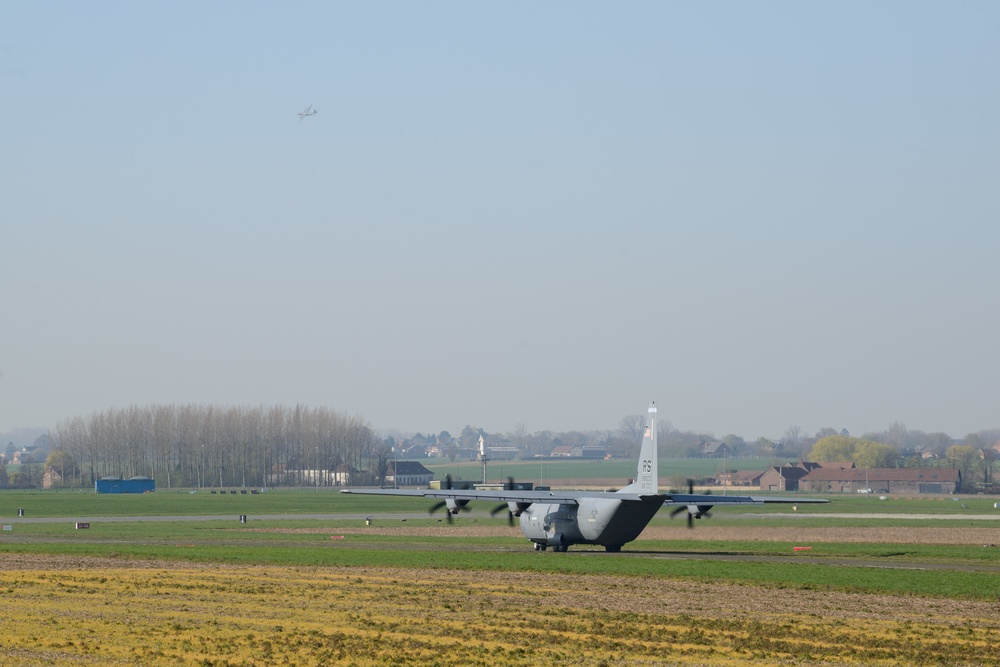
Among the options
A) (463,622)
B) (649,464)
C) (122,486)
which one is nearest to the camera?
(463,622)

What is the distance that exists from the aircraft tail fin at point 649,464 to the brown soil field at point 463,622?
1080 centimetres

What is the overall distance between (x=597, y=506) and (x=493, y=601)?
1987 centimetres

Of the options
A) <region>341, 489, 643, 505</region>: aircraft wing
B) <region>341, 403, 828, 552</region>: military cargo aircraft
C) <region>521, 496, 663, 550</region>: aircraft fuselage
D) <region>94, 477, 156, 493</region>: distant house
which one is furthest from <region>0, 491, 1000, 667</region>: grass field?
<region>94, 477, 156, 493</region>: distant house

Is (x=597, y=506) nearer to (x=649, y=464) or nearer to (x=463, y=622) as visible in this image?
(x=649, y=464)

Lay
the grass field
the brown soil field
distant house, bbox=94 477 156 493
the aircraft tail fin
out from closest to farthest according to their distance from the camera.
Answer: the brown soil field < the grass field < the aircraft tail fin < distant house, bbox=94 477 156 493

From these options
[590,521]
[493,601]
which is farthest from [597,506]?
[493,601]

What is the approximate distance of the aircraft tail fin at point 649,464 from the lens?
57.4m

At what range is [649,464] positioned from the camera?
57.8 meters

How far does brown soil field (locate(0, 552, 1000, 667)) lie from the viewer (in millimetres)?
28516

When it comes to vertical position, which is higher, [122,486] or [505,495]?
[505,495]

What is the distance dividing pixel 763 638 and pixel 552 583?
14.8 meters

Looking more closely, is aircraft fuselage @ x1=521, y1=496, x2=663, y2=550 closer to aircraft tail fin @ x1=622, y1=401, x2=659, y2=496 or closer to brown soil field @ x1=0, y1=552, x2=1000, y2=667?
aircraft tail fin @ x1=622, y1=401, x2=659, y2=496

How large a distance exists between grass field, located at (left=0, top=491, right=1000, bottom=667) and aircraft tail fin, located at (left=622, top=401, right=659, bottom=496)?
10.2 ft

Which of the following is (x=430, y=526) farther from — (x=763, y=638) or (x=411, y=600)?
(x=763, y=638)
